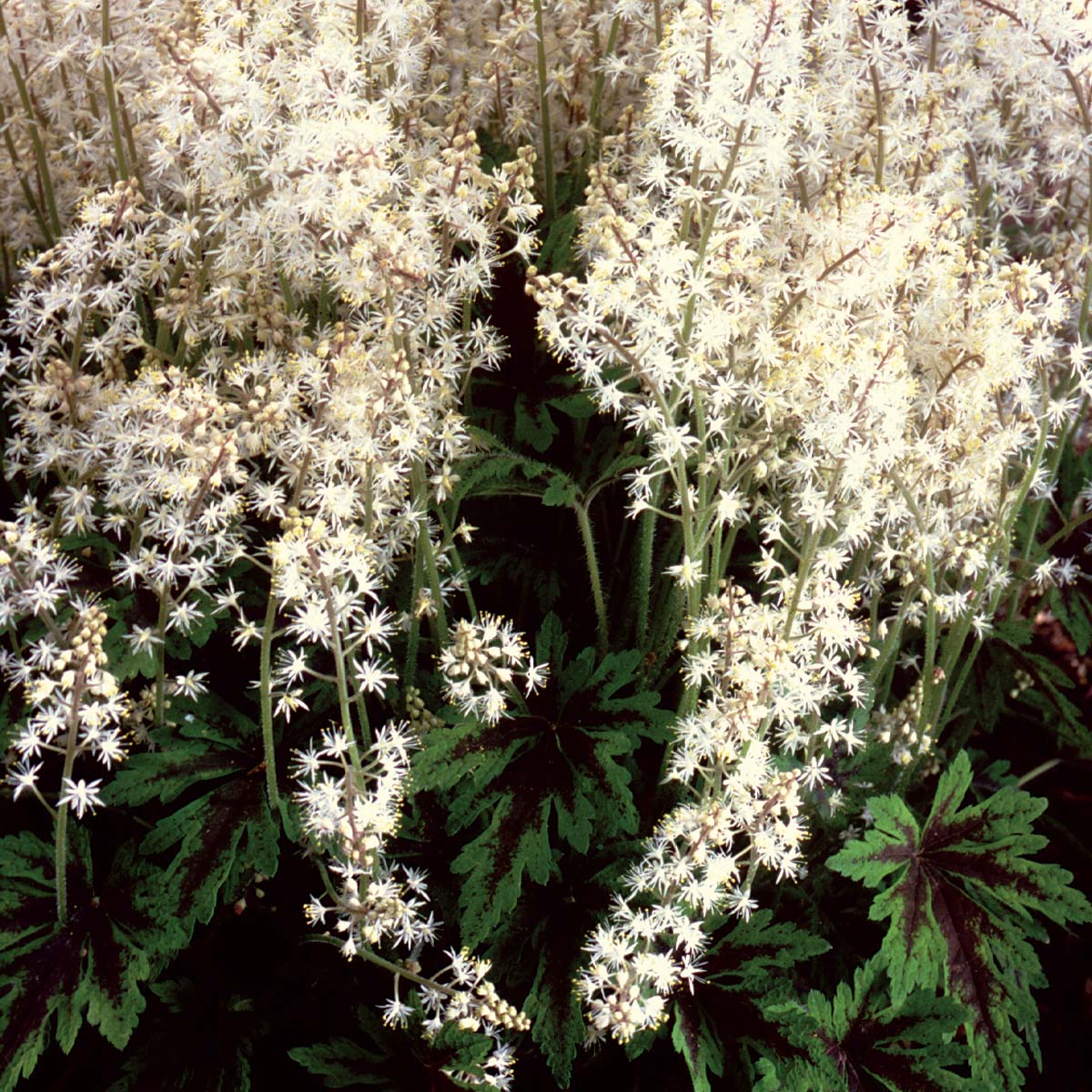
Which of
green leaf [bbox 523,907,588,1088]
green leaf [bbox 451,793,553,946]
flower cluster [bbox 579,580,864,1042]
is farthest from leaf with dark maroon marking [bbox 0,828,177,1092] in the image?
flower cluster [bbox 579,580,864,1042]

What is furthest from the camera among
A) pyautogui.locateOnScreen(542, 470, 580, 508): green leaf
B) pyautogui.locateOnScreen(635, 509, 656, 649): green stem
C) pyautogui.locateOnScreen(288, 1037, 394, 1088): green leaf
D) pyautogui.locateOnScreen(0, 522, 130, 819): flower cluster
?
pyautogui.locateOnScreen(635, 509, 656, 649): green stem

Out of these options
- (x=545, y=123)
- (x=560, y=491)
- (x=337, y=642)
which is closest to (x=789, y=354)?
(x=560, y=491)

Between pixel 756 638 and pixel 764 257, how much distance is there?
1.75ft

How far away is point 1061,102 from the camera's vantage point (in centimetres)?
184

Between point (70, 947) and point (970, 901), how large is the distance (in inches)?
52.2

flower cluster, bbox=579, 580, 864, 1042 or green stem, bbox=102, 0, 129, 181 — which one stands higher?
green stem, bbox=102, 0, 129, 181

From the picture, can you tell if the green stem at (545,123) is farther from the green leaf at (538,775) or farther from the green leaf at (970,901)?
the green leaf at (970,901)

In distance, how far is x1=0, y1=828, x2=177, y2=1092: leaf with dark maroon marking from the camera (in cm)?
142

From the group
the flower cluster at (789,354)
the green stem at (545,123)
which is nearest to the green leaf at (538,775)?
the flower cluster at (789,354)

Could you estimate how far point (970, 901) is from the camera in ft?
5.47

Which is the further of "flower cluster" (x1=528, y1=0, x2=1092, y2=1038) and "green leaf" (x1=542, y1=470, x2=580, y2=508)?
"green leaf" (x1=542, y1=470, x2=580, y2=508)

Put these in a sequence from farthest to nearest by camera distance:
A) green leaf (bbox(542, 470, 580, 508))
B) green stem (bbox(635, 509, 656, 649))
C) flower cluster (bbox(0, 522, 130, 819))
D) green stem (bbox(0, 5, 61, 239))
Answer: green stem (bbox(0, 5, 61, 239))
green stem (bbox(635, 509, 656, 649))
green leaf (bbox(542, 470, 580, 508))
flower cluster (bbox(0, 522, 130, 819))

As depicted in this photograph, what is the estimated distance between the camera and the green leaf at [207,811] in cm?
148

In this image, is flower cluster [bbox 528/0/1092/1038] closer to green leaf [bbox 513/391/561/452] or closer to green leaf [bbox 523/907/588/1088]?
green leaf [bbox 523/907/588/1088]
